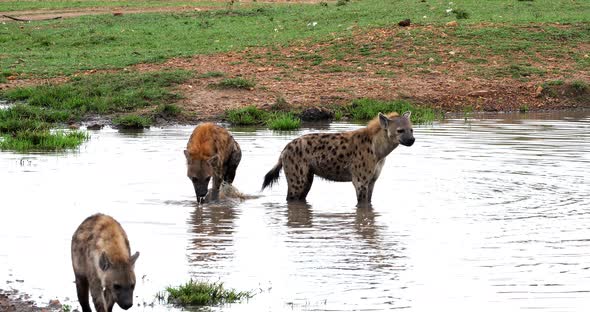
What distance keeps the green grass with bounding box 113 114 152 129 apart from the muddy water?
1.24 meters

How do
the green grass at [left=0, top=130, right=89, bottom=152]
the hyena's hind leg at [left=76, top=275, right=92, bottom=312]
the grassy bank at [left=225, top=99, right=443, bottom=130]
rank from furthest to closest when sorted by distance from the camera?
the grassy bank at [left=225, top=99, right=443, bottom=130] → the green grass at [left=0, top=130, right=89, bottom=152] → the hyena's hind leg at [left=76, top=275, right=92, bottom=312]

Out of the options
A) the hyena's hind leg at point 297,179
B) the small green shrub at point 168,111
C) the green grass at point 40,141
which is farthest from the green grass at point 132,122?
the hyena's hind leg at point 297,179

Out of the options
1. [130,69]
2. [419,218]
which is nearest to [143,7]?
[130,69]

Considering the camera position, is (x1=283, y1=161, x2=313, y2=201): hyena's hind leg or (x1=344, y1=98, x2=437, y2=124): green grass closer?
(x1=283, y1=161, x2=313, y2=201): hyena's hind leg

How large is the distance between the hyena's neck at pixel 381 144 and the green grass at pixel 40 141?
459 centimetres

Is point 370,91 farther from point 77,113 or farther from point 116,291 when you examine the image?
point 116,291

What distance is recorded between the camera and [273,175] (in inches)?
423

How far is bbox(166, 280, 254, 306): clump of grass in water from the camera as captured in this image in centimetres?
684

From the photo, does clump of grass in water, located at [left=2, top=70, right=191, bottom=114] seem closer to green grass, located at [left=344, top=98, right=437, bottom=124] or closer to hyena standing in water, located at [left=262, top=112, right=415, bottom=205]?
green grass, located at [left=344, top=98, right=437, bottom=124]

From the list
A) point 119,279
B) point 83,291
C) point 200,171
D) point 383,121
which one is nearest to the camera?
point 119,279

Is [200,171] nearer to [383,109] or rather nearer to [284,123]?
[284,123]

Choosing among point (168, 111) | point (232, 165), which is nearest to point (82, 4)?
point (168, 111)

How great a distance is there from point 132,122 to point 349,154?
5.89 meters

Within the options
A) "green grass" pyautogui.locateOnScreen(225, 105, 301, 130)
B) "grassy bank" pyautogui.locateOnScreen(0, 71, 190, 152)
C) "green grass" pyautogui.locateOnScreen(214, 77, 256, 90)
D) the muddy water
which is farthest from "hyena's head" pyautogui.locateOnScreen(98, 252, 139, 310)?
"green grass" pyautogui.locateOnScreen(214, 77, 256, 90)
